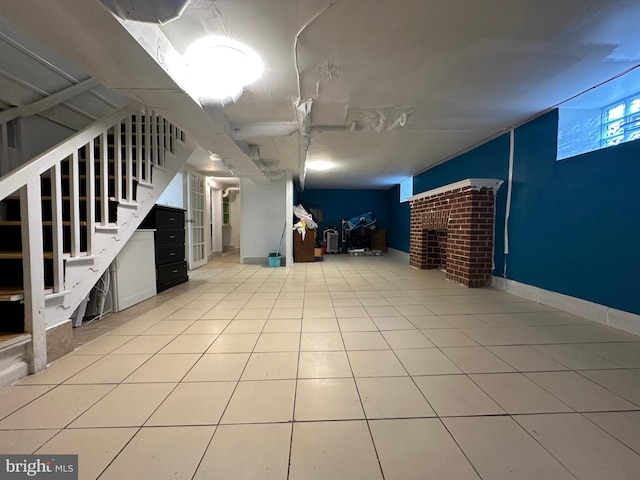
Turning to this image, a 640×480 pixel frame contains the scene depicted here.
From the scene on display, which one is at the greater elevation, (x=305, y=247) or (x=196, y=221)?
(x=196, y=221)

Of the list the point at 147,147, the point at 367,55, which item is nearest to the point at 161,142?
the point at 147,147

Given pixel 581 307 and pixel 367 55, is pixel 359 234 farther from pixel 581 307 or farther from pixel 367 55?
pixel 367 55

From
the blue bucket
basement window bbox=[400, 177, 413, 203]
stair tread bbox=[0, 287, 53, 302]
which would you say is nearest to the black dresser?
stair tread bbox=[0, 287, 53, 302]

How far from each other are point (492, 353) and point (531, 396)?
438 mm

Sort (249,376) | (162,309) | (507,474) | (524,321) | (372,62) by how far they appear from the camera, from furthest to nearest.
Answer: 1. (162,309)
2. (524,321)
3. (372,62)
4. (249,376)
5. (507,474)

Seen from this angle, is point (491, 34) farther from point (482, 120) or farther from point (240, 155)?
point (240, 155)

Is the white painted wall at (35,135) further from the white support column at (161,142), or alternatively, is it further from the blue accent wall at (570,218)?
the blue accent wall at (570,218)

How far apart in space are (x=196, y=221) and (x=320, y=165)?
296 cm

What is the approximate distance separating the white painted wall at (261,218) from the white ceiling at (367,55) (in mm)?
2977

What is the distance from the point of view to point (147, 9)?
119 cm

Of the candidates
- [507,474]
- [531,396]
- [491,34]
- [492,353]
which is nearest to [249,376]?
[507,474]

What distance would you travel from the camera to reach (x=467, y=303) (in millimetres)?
2797

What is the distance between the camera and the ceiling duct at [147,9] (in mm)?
1151

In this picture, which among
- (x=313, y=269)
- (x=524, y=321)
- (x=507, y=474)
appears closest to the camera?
(x=507, y=474)
